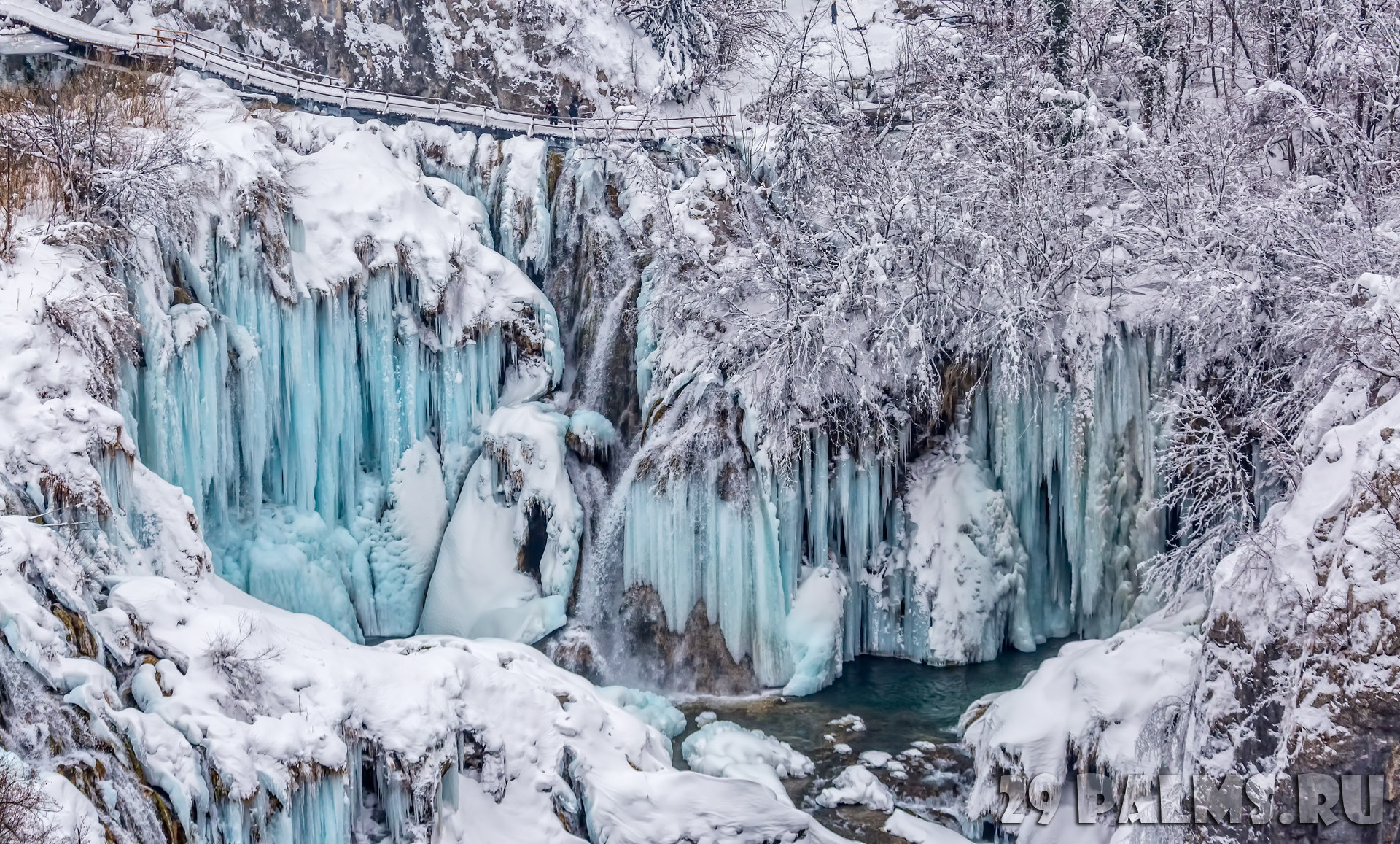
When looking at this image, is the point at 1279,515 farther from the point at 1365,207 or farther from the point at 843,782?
the point at 1365,207

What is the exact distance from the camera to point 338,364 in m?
14.4

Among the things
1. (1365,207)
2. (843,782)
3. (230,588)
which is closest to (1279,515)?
(843,782)

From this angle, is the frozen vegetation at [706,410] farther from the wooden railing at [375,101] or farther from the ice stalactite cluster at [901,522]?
the wooden railing at [375,101]

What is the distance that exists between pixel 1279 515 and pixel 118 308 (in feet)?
34.8

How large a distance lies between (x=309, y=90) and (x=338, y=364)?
20.7 ft

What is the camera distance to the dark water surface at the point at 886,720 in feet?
36.3

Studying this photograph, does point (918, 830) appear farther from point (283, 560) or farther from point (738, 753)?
point (283, 560)

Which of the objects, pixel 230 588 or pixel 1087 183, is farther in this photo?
→ pixel 1087 183

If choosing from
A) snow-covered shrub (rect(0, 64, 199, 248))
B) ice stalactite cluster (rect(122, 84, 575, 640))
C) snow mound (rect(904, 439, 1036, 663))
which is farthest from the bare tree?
snow mound (rect(904, 439, 1036, 663))

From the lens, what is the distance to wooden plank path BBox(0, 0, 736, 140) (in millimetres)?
17172

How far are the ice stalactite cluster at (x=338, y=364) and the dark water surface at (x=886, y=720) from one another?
3286 millimetres

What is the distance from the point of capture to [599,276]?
16.5 metres

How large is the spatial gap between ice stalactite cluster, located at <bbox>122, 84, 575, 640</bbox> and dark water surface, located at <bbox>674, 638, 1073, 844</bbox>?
10.8 feet

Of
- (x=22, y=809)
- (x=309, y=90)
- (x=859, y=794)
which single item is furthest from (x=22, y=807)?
(x=309, y=90)
